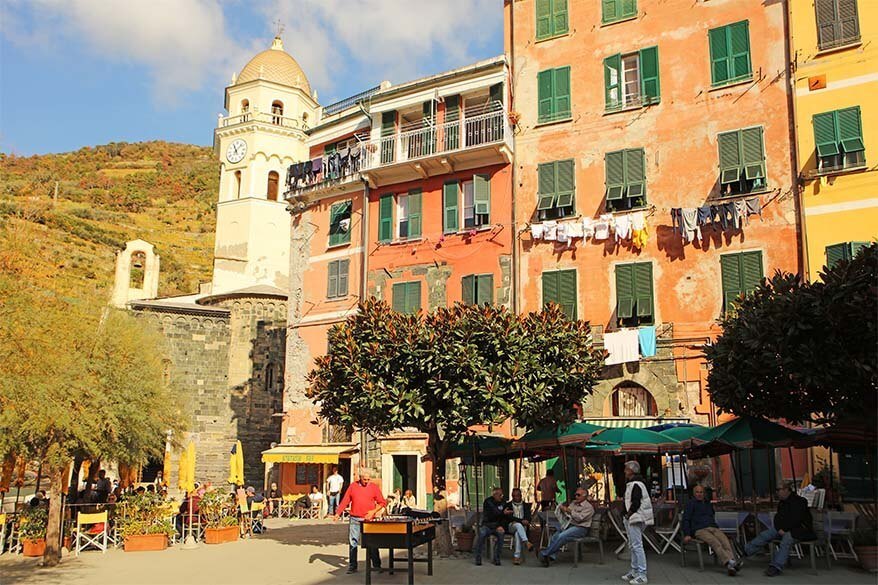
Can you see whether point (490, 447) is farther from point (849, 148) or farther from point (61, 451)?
point (849, 148)

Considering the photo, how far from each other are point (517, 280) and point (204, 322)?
66.9 feet

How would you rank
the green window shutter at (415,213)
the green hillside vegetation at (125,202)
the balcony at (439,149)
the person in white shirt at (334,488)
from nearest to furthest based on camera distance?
the balcony at (439,149) → the green window shutter at (415,213) → the person in white shirt at (334,488) → the green hillside vegetation at (125,202)

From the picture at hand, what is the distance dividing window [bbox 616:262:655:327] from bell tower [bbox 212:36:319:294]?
25.3 meters

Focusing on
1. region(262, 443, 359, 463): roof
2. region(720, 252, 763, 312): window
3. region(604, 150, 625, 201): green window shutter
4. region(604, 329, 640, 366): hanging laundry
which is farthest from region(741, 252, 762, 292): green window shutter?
region(262, 443, 359, 463): roof

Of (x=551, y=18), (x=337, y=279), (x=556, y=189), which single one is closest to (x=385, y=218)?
(x=337, y=279)

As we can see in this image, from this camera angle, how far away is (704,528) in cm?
1327

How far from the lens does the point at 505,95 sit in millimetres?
26750

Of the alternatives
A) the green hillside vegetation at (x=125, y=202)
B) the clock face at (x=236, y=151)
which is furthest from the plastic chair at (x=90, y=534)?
the green hillside vegetation at (x=125, y=202)

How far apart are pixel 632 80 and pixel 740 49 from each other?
332cm

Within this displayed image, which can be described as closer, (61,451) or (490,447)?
(61,451)

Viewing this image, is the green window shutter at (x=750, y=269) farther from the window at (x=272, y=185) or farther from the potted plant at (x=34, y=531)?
the window at (x=272, y=185)

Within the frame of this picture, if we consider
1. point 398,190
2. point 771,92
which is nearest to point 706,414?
point 771,92

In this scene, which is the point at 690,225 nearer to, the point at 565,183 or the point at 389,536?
the point at 565,183

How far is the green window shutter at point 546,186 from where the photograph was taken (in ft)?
83.1
